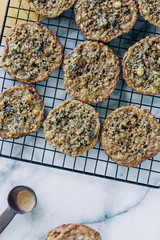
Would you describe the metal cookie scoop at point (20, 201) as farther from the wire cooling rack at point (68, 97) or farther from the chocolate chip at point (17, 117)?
the chocolate chip at point (17, 117)

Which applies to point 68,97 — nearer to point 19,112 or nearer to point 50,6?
point 19,112

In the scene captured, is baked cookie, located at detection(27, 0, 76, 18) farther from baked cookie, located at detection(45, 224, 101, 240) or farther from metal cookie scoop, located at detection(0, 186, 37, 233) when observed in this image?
baked cookie, located at detection(45, 224, 101, 240)

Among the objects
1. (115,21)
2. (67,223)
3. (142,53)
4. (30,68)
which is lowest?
(67,223)

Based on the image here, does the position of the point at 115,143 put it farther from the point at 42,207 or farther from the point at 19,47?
the point at 19,47

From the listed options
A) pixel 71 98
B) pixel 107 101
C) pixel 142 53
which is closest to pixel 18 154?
pixel 71 98

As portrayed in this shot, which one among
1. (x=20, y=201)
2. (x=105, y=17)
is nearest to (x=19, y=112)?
(x=20, y=201)

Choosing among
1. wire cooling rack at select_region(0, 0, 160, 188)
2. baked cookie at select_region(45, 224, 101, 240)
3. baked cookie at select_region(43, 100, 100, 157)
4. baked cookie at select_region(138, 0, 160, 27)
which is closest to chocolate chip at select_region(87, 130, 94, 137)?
baked cookie at select_region(43, 100, 100, 157)
